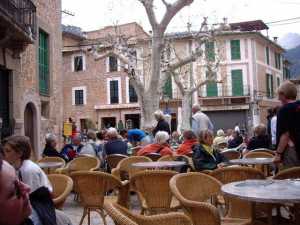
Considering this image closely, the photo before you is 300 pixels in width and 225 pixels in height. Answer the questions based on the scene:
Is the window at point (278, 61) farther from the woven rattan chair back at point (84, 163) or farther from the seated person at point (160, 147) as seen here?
the woven rattan chair back at point (84, 163)

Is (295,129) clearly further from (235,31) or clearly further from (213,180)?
(235,31)

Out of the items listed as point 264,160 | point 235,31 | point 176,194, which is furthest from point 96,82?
point 176,194

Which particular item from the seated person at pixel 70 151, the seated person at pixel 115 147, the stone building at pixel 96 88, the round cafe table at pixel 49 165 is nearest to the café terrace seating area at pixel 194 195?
the round cafe table at pixel 49 165

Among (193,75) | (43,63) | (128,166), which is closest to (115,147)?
(128,166)

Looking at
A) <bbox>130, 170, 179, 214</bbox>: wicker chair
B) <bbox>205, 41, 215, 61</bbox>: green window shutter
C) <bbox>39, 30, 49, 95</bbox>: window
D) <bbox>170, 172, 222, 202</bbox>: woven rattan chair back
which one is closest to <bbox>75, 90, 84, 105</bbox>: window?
<bbox>205, 41, 215, 61</bbox>: green window shutter

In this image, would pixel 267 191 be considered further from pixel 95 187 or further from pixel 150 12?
pixel 150 12

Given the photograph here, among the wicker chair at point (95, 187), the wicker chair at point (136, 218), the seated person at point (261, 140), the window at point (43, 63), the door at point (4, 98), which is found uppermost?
the window at point (43, 63)

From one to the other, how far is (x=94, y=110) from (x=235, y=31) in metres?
13.9

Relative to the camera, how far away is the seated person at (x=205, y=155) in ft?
19.8

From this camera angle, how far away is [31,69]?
1400 centimetres

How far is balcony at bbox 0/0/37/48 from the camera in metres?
10.6

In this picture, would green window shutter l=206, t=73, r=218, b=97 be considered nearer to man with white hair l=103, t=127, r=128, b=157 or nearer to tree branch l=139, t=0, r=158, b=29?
tree branch l=139, t=0, r=158, b=29

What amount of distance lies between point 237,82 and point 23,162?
34.4 meters

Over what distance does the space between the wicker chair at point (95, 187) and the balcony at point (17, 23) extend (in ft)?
20.2
